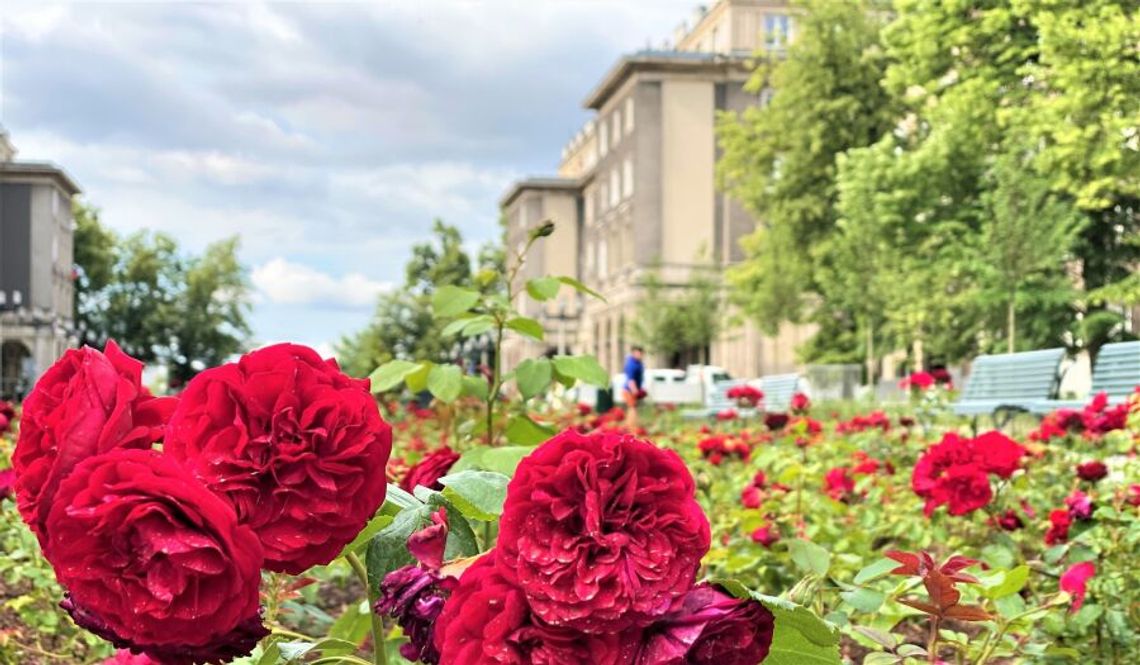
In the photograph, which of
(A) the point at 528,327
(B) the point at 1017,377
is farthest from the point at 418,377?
(B) the point at 1017,377

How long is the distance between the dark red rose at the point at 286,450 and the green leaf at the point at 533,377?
1.49 m

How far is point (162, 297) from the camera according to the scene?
2813 inches

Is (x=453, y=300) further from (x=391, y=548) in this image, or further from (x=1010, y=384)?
(x=1010, y=384)

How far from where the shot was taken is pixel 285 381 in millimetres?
1187

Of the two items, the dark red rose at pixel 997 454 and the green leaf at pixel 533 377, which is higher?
the green leaf at pixel 533 377

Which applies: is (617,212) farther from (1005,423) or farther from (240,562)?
(240,562)

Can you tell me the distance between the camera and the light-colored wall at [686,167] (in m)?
59.0

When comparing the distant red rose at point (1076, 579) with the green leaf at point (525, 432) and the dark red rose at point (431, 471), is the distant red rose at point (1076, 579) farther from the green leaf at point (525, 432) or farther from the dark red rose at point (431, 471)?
the dark red rose at point (431, 471)

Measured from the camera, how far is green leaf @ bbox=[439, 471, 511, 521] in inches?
52.4

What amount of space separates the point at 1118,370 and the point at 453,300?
891cm

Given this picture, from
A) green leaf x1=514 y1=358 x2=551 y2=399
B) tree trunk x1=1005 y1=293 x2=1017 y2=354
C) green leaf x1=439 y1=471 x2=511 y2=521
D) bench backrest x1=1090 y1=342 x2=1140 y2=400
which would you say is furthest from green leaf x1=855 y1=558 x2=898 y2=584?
tree trunk x1=1005 y1=293 x2=1017 y2=354

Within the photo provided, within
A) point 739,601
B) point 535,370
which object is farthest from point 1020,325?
point 739,601

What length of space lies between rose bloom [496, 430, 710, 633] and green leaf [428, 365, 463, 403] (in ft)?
4.89

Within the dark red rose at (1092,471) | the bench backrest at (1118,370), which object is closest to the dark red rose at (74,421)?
the dark red rose at (1092,471)
